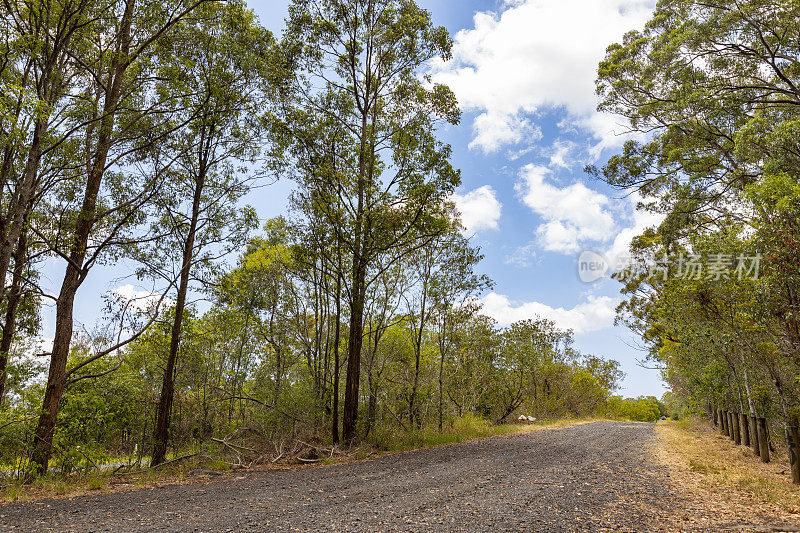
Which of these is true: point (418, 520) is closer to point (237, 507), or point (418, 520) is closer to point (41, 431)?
point (237, 507)

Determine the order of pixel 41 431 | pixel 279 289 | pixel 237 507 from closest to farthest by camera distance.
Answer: pixel 237 507, pixel 41 431, pixel 279 289

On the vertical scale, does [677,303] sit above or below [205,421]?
above

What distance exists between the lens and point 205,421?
12422 mm

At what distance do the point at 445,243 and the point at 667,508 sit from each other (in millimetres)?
10685

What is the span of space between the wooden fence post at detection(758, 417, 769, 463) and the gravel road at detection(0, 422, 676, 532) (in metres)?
4.32

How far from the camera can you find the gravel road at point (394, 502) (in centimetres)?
429

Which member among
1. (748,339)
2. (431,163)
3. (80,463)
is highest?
(431,163)

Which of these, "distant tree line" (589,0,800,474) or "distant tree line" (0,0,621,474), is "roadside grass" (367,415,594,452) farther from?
Result: "distant tree line" (589,0,800,474)

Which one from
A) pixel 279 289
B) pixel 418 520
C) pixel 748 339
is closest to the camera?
pixel 418 520

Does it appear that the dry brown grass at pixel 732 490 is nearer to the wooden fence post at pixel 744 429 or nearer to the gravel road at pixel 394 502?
the gravel road at pixel 394 502

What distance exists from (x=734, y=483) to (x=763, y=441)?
449 centimetres

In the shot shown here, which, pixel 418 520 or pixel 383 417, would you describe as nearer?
pixel 418 520

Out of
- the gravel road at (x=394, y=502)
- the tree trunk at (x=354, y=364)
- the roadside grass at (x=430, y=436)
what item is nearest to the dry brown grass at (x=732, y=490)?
the gravel road at (x=394, y=502)

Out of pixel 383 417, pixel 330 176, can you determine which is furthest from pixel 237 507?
pixel 383 417
